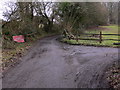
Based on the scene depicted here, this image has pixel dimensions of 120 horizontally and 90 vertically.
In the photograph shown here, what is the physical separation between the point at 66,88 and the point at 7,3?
13252 mm

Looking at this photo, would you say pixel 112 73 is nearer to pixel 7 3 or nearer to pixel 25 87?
pixel 25 87

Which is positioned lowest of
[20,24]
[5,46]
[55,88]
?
[55,88]

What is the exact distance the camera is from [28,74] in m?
5.83

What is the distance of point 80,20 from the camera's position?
87.2ft

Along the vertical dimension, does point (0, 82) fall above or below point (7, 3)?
below

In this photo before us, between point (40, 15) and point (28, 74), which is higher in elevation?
point (40, 15)

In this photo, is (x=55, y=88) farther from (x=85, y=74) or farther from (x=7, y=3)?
(x=7, y=3)

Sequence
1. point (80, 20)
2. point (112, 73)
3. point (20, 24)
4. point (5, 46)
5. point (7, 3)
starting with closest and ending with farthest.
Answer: point (112, 73), point (5, 46), point (7, 3), point (20, 24), point (80, 20)

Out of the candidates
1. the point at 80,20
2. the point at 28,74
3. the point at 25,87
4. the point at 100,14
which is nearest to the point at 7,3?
the point at 28,74

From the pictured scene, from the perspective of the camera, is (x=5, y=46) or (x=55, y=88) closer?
(x=55, y=88)

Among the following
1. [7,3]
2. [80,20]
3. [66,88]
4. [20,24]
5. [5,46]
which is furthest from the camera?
[80,20]

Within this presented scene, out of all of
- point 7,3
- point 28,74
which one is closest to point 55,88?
point 28,74

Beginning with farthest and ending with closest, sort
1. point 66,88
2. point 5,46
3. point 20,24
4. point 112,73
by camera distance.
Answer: point 20,24, point 5,46, point 112,73, point 66,88

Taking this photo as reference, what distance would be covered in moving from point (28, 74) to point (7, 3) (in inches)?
451
